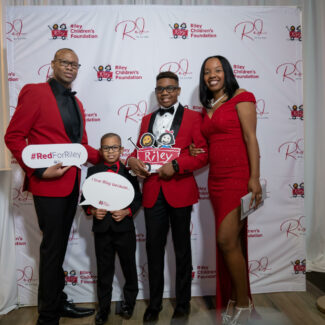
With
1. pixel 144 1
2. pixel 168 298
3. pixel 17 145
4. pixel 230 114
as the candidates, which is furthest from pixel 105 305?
pixel 144 1

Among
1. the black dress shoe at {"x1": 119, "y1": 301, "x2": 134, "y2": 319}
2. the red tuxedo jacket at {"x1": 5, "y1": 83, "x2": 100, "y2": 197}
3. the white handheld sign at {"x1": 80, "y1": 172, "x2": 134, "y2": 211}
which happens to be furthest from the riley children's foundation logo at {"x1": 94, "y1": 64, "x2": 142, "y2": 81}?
the black dress shoe at {"x1": 119, "y1": 301, "x2": 134, "y2": 319}

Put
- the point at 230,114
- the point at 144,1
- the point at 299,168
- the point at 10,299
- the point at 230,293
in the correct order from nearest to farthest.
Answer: the point at 230,114 < the point at 230,293 < the point at 10,299 < the point at 299,168 < the point at 144,1

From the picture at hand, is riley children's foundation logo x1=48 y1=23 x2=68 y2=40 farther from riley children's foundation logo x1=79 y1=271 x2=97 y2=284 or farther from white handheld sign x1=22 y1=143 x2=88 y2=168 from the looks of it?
riley children's foundation logo x1=79 y1=271 x2=97 y2=284

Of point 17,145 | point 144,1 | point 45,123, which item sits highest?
point 144,1

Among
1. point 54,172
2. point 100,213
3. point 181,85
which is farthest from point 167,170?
point 181,85

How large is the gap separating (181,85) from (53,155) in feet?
3.97

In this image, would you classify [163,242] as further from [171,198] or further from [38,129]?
[38,129]

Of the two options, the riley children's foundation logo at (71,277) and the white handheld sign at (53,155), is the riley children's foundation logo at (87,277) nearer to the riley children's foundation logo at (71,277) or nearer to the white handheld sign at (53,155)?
the riley children's foundation logo at (71,277)

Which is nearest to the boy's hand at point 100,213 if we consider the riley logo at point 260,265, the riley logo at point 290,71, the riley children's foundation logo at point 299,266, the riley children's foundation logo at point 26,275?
the riley children's foundation logo at point 26,275

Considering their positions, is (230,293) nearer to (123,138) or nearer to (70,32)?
(123,138)

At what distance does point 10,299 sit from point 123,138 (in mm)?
1603

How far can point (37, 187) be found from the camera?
2.01 m

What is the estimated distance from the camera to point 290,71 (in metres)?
2.63

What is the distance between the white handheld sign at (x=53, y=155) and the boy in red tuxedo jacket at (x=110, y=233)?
19 centimetres
